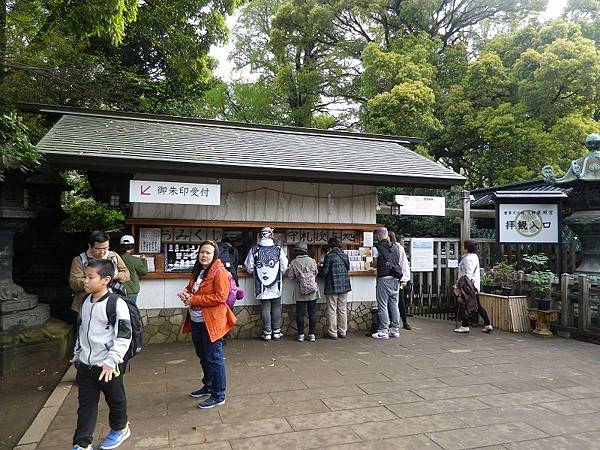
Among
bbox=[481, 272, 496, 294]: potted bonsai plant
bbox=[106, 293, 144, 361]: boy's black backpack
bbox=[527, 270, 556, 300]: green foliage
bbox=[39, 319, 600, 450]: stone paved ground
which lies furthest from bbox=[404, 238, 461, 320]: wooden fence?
bbox=[106, 293, 144, 361]: boy's black backpack

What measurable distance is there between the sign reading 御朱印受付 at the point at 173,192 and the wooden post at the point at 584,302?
22.1 ft

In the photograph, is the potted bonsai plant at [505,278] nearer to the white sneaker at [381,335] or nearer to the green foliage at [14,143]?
the white sneaker at [381,335]

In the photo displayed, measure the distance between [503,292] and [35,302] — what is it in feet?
29.0

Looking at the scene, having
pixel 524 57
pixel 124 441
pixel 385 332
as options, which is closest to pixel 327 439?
pixel 124 441

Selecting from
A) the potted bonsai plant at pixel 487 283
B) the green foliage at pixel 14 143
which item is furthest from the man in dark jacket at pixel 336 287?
the green foliage at pixel 14 143

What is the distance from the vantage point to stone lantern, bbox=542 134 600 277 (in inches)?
351

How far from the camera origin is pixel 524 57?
15.4 metres

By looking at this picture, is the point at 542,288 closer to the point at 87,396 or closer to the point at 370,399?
the point at 370,399

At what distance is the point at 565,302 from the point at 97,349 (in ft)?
26.7

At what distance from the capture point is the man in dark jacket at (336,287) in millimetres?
7887

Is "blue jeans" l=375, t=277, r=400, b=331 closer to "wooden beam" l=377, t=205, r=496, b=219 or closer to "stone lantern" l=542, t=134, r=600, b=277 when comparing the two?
"wooden beam" l=377, t=205, r=496, b=219

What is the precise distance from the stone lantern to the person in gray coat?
231 inches

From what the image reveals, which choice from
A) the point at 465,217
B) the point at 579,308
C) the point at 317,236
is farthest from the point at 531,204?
the point at 317,236

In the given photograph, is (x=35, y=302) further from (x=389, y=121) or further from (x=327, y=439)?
(x=389, y=121)
